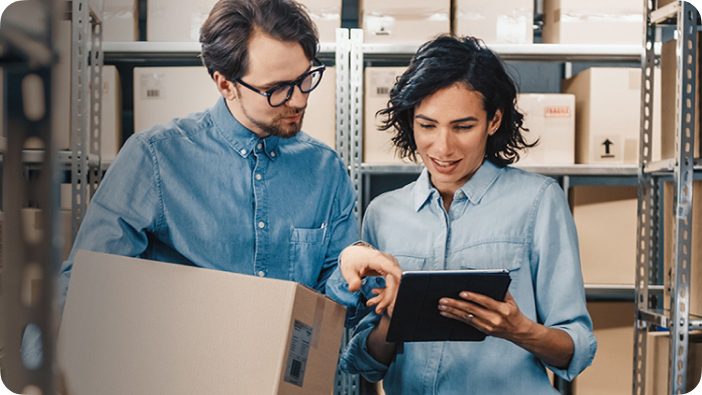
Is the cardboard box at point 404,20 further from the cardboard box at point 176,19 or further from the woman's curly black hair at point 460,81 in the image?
the woman's curly black hair at point 460,81

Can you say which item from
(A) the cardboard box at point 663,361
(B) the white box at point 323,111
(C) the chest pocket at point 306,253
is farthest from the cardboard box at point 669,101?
(C) the chest pocket at point 306,253

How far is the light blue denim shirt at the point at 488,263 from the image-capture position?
1.14 metres

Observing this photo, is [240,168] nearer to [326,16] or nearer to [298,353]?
[298,353]

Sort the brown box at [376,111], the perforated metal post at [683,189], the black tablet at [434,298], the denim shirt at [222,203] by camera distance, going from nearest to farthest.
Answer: the black tablet at [434,298]
the denim shirt at [222,203]
the perforated metal post at [683,189]
the brown box at [376,111]

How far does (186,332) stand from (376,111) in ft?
4.23

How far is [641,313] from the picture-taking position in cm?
185

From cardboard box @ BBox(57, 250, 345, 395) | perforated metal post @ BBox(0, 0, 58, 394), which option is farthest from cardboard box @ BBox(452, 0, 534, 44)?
perforated metal post @ BBox(0, 0, 58, 394)

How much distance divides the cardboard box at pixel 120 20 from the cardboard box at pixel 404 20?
76cm

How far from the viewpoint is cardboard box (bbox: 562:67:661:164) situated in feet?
6.42

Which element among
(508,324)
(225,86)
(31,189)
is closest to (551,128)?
(508,324)

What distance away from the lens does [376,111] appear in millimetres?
1914

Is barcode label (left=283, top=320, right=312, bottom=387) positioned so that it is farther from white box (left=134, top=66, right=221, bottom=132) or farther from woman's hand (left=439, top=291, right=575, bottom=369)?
white box (left=134, top=66, right=221, bottom=132)

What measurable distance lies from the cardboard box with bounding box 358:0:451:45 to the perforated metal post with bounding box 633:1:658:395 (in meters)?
0.64

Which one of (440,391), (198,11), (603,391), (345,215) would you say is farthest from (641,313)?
(198,11)
